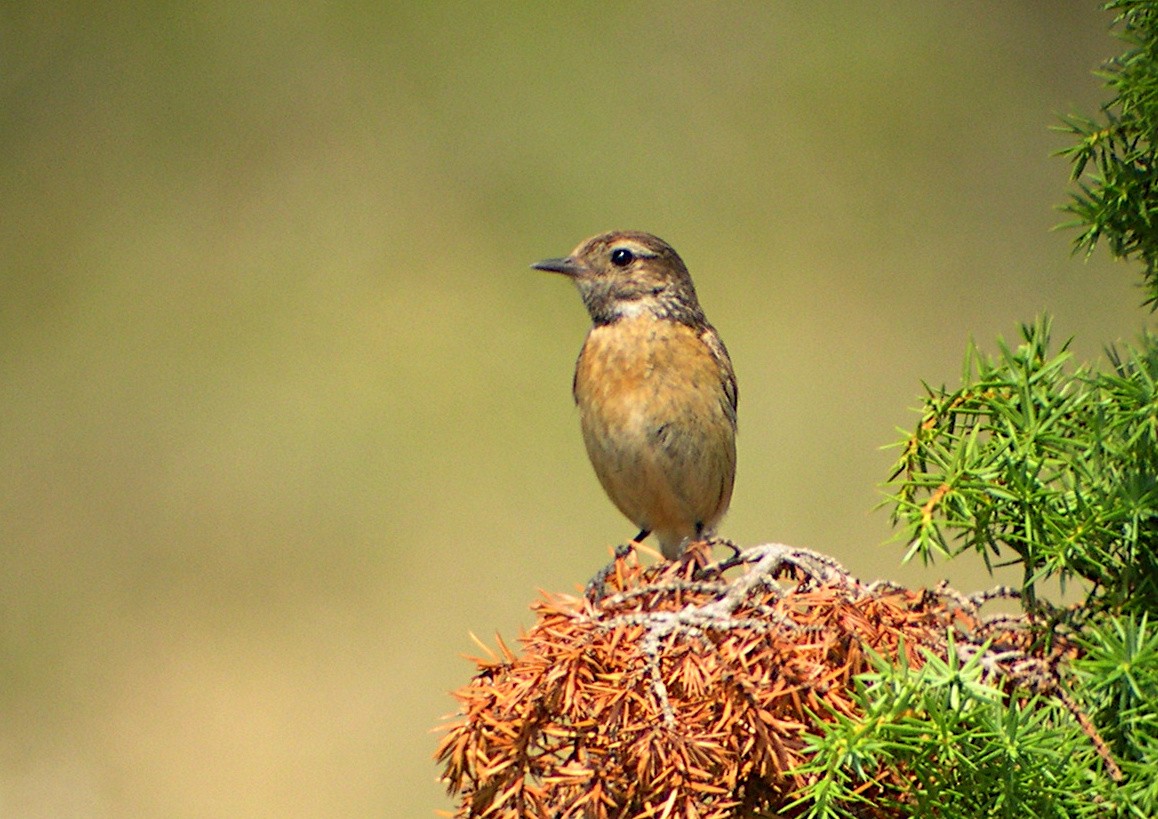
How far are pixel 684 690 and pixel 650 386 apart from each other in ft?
4.85

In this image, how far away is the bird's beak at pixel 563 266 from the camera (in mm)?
2436

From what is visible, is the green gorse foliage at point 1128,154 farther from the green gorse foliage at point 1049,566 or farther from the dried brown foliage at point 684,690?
the dried brown foliage at point 684,690

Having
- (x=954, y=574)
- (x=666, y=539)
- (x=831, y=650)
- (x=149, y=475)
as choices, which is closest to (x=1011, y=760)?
(x=831, y=650)

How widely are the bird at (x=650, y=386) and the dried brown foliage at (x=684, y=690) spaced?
135 cm

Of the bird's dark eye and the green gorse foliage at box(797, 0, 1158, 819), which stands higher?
the bird's dark eye

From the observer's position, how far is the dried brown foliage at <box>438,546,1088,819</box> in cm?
94

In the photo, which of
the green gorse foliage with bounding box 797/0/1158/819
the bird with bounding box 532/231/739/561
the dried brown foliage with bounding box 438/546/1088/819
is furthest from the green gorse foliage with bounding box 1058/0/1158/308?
the bird with bounding box 532/231/739/561

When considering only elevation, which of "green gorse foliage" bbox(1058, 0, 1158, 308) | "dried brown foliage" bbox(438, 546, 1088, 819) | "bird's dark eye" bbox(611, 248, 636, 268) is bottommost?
"dried brown foliage" bbox(438, 546, 1088, 819)

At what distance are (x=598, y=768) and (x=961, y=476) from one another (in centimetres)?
36

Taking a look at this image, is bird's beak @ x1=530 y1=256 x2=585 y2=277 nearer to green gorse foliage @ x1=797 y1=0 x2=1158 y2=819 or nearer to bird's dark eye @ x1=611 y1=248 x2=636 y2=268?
bird's dark eye @ x1=611 y1=248 x2=636 y2=268

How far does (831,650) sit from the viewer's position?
1015 mm

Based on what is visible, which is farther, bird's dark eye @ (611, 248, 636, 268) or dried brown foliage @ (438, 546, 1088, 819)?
bird's dark eye @ (611, 248, 636, 268)

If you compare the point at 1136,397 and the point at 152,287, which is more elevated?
the point at 152,287

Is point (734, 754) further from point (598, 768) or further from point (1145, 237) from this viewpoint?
point (1145, 237)
